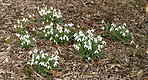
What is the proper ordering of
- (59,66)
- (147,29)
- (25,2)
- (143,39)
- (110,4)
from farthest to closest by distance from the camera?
(110,4) → (25,2) → (147,29) → (143,39) → (59,66)

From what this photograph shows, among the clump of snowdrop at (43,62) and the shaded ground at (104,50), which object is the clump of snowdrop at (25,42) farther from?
the clump of snowdrop at (43,62)

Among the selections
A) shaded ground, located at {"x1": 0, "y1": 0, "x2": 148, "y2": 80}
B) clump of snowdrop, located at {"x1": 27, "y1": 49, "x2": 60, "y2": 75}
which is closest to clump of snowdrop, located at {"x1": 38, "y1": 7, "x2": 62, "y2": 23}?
shaded ground, located at {"x1": 0, "y1": 0, "x2": 148, "y2": 80}

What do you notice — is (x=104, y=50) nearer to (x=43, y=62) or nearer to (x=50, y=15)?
(x=43, y=62)

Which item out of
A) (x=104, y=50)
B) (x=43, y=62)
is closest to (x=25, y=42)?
(x=43, y=62)

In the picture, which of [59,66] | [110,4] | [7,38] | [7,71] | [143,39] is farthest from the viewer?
[110,4]

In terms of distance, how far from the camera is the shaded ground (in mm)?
3082

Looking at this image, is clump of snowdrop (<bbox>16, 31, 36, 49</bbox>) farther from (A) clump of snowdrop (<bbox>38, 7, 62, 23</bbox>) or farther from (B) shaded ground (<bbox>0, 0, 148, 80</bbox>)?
(A) clump of snowdrop (<bbox>38, 7, 62, 23</bbox>)

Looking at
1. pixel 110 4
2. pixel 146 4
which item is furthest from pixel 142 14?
pixel 110 4

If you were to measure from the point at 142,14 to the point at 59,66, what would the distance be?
312 centimetres

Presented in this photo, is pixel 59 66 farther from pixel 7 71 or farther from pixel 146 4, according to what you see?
pixel 146 4

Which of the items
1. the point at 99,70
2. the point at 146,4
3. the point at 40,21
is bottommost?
the point at 99,70

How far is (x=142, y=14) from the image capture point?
484 centimetres

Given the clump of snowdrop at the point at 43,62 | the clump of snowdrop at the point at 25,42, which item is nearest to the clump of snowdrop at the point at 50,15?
the clump of snowdrop at the point at 25,42

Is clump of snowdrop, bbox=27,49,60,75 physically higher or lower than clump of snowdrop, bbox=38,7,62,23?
lower
